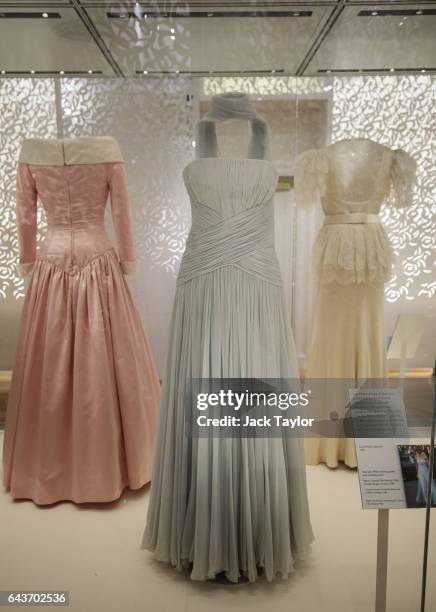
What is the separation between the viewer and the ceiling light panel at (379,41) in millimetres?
→ 1497

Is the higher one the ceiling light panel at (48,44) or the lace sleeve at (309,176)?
the ceiling light panel at (48,44)

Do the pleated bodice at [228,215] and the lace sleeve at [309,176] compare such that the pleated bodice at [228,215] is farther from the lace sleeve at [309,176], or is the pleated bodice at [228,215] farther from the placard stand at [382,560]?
the placard stand at [382,560]

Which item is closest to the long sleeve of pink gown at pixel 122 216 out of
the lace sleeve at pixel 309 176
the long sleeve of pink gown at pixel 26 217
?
the long sleeve of pink gown at pixel 26 217

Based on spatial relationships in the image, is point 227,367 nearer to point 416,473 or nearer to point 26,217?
point 416,473

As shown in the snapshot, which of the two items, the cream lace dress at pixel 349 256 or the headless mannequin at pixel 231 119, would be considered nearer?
the headless mannequin at pixel 231 119

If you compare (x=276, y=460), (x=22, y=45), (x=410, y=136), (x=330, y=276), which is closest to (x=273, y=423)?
(x=276, y=460)

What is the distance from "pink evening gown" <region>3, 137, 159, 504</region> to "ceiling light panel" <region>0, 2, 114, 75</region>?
0.40 m

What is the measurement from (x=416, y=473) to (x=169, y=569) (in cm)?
84

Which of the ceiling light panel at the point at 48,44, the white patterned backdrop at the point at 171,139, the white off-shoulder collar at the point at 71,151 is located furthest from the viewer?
the white off-shoulder collar at the point at 71,151

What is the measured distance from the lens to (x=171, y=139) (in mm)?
1836

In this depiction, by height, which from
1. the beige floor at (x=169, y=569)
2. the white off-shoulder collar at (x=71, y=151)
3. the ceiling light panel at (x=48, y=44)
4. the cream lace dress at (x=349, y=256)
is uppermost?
the ceiling light panel at (x=48, y=44)

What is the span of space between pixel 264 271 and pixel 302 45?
0.70m

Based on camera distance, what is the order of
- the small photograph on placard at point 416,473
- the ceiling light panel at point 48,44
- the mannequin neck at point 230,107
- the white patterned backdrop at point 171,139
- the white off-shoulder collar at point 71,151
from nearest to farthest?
the small photograph on placard at point 416,473 → the ceiling light panel at point 48,44 → the mannequin neck at point 230,107 → the white patterned backdrop at point 171,139 → the white off-shoulder collar at point 71,151

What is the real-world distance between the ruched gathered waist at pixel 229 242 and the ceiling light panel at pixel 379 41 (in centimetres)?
55
